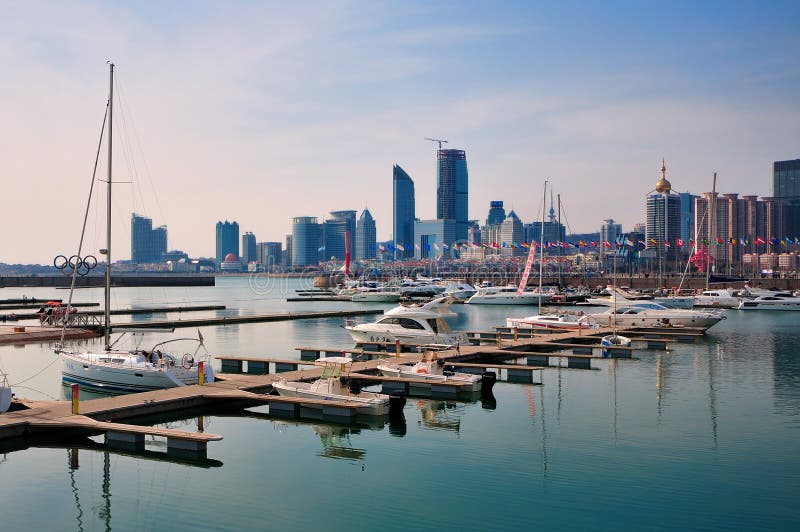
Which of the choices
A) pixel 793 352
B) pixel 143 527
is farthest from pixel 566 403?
pixel 793 352

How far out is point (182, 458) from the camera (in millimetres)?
23656

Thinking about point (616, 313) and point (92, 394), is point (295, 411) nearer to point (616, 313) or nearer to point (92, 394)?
point (92, 394)

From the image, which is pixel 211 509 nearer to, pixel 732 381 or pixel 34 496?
pixel 34 496

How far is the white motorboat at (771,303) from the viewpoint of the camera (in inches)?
4026

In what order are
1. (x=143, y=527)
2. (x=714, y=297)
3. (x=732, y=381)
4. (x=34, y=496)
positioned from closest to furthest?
(x=143, y=527) → (x=34, y=496) → (x=732, y=381) → (x=714, y=297)

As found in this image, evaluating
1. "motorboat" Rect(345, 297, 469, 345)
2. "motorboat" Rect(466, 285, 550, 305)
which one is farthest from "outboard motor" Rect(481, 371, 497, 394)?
"motorboat" Rect(466, 285, 550, 305)

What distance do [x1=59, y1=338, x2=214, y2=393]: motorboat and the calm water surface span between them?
266 centimetres

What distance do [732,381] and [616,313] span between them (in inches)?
1016

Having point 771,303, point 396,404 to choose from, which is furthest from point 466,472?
point 771,303

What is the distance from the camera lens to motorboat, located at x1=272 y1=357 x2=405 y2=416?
28.8 metres

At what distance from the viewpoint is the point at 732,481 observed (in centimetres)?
2153

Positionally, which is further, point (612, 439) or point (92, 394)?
point (92, 394)

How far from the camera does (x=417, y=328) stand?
49438 millimetres

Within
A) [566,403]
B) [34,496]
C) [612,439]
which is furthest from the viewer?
[566,403]
